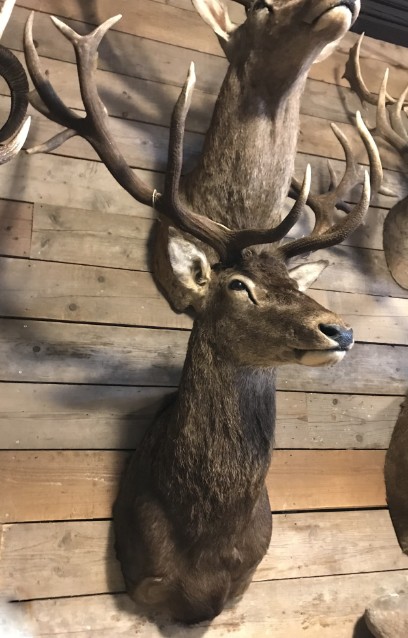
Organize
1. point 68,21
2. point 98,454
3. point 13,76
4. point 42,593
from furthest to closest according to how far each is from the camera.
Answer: point 68,21
point 98,454
point 42,593
point 13,76

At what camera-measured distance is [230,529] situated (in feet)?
4.34

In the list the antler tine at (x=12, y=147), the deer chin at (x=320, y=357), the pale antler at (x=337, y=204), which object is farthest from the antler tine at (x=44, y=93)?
the deer chin at (x=320, y=357)

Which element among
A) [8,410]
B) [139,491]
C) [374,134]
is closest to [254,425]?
[139,491]

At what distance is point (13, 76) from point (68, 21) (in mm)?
795

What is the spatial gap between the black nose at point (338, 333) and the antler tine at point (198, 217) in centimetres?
26

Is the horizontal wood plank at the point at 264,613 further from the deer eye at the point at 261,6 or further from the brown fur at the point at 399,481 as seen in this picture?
the deer eye at the point at 261,6

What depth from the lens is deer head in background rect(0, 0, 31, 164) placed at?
111 cm

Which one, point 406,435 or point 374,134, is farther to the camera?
point 374,134

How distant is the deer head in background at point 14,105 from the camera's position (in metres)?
1.11

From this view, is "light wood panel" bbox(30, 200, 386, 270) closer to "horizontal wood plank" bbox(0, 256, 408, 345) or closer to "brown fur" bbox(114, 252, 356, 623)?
"horizontal wood plank" bbox(0, 256, 408, 345)

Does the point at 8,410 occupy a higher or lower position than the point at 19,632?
higher

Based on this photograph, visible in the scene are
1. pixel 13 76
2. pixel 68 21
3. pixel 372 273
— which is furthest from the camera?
pixel 372 273

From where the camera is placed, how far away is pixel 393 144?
2094mm

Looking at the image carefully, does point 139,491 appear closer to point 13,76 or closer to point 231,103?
point 13,76
